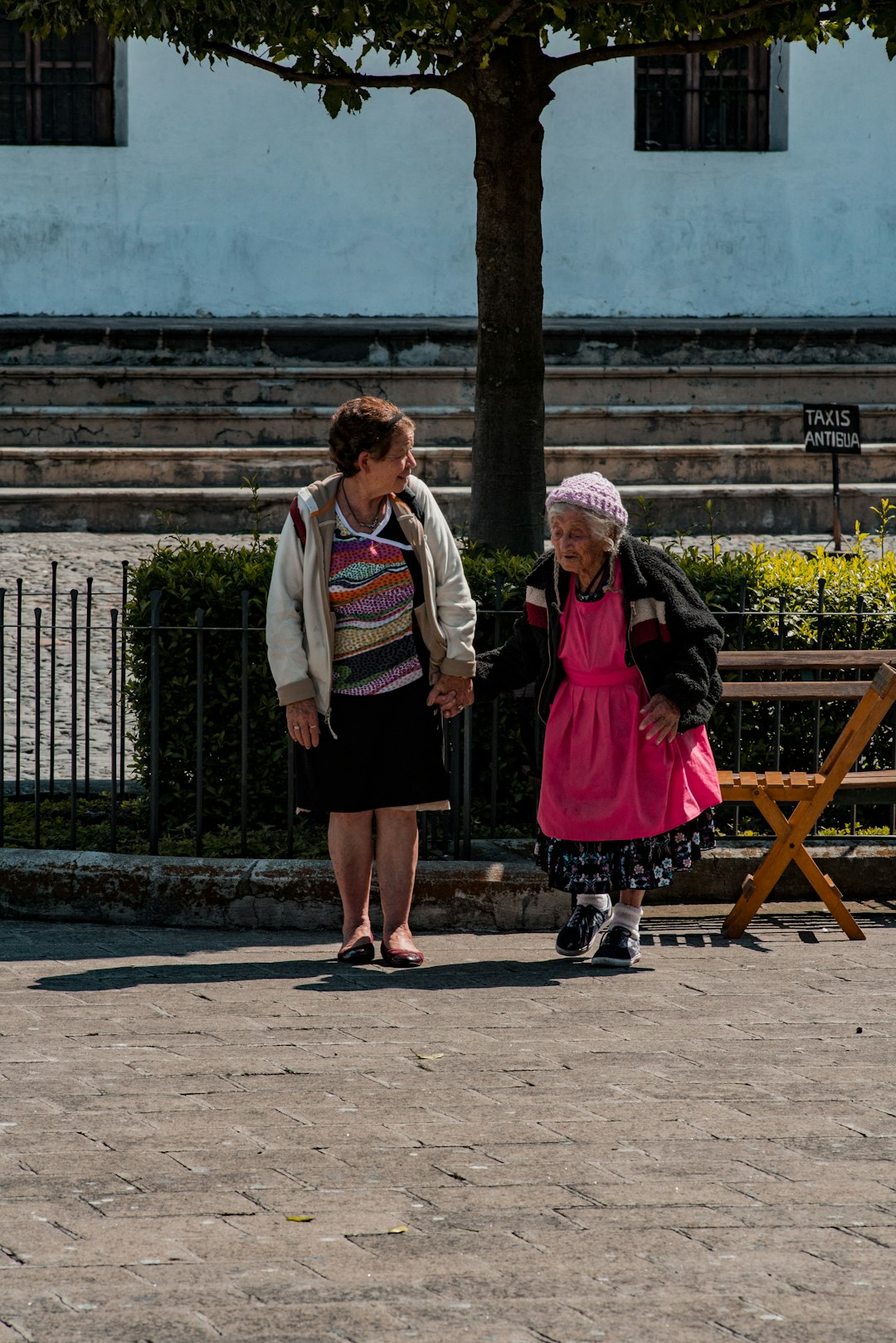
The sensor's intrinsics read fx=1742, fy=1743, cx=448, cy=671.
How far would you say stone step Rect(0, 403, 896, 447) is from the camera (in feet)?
52.1

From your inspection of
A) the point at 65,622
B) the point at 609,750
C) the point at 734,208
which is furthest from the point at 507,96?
the point at 734,208

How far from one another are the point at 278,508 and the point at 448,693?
8.83 metres

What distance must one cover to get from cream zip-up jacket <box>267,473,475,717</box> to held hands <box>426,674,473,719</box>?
0.09 ft

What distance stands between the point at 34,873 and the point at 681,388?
37.7 ft

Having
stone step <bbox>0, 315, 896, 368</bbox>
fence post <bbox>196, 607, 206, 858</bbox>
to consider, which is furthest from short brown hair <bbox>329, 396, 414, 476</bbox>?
stone step <bbox>0, 315, 896, 368</bbox>

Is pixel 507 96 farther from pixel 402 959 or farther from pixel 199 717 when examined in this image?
pixel 402 959

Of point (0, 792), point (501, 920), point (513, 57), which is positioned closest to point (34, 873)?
point (0, 792)

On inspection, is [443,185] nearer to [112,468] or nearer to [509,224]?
[112,468]

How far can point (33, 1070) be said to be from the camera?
180 inches

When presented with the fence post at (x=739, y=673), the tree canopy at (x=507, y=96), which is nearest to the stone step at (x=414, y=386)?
the tree canopy at (x=507, y=96)

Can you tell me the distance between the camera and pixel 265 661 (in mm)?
6734

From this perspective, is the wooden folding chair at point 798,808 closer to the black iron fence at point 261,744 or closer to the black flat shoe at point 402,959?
the black iron fence at point 261,744

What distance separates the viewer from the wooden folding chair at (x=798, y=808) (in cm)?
615

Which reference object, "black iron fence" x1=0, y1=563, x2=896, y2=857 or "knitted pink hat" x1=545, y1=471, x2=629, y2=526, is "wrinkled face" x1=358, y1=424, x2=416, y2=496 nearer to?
"knitted pink hat" x1=545, y1=471, x2=629, y2=526
